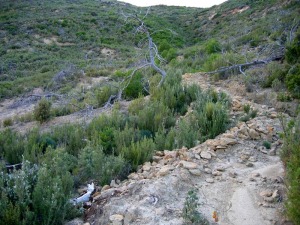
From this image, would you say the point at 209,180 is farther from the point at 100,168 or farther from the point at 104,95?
the point at 104,95

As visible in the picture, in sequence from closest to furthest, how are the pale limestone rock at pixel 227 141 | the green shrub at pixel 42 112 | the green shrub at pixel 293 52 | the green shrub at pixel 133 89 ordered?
the pale limestone rock at pixel 227 141
the green shrub at pixel 293 52
the green shrub at pixel 42 112
the green shrub at pixel 133 89

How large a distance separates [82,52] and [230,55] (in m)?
16.4

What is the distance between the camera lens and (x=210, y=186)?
3646mm

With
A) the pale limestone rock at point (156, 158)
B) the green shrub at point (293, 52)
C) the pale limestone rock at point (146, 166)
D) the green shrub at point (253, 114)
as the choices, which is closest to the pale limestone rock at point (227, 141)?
the pale limestone rock at point (156, 158)

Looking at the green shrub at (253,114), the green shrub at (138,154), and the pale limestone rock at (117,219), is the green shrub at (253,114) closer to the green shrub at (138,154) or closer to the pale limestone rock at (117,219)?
the green shrub at (138,154)

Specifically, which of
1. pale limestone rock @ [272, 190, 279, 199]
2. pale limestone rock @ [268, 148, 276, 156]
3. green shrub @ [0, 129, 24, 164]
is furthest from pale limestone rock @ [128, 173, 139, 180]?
green shrub @ [0, 129, 24, 164]

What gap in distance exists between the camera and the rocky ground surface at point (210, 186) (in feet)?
10.2

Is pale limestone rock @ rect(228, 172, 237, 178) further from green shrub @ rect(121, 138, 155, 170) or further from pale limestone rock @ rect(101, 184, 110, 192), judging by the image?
pale limestone rock @ rect(101, 184, 110, 192)

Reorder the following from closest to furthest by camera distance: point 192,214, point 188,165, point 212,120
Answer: point 192,214 → point 188,165 → point 212,120

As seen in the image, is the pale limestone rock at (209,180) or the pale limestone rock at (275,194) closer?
the pale limestone rock at (275,194)

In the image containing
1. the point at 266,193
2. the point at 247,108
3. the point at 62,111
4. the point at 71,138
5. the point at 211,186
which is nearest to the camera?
the point at 266,193

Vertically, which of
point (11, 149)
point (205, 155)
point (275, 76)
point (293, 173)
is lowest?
point (11, 149)

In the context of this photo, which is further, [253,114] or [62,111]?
[62,111]

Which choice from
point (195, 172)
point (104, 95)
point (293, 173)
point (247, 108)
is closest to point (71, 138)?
point (195, 172)
